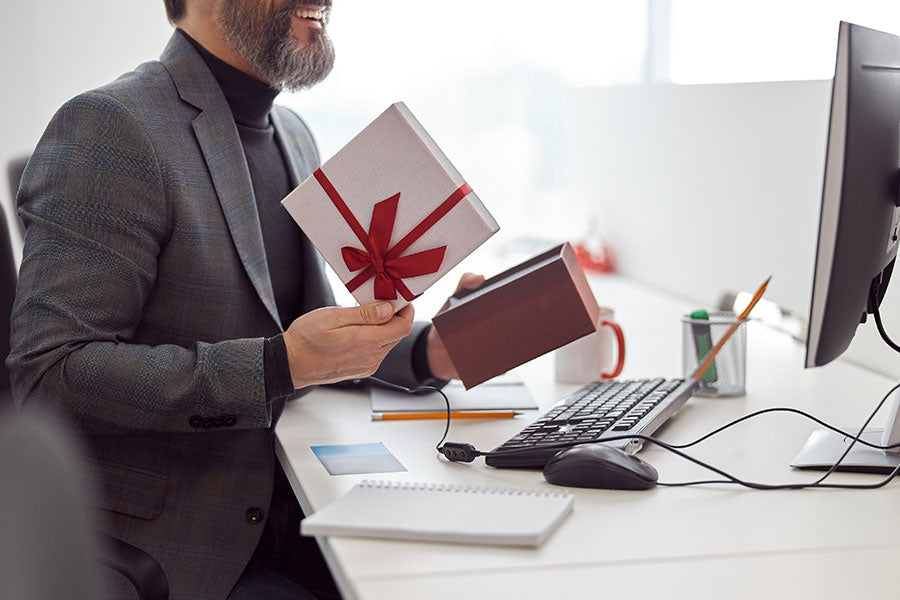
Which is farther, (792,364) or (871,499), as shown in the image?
(792,364)

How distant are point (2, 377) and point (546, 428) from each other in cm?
76

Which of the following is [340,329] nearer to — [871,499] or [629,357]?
[871,499]

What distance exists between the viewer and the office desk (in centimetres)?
79

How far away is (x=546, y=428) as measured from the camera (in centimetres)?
119

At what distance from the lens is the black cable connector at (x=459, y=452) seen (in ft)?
3.65

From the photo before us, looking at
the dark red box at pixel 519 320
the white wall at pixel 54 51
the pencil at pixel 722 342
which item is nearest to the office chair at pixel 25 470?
the dark red box at pixel 519 320

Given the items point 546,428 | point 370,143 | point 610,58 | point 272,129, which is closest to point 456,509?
point 546,428

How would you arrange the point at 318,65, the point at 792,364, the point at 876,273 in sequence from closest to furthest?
the point at 876,273
the point at 318,65
the point at 792,364

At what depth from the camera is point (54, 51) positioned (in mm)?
3162

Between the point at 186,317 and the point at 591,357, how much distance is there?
A: 0.63 m

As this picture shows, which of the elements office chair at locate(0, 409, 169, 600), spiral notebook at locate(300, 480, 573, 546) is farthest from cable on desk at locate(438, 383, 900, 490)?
office chair at locate(0, 409, 169, 600)

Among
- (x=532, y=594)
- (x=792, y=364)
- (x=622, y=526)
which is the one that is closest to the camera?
(x=532, y=594)

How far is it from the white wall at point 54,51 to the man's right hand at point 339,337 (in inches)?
89.7

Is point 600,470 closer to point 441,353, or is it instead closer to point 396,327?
point 396,327
